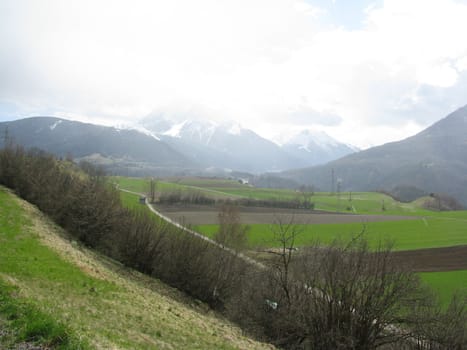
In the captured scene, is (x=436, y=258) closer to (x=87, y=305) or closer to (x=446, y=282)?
(x=446, y=282)

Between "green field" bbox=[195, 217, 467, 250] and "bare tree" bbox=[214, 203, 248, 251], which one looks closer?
"bare tree" bbox=[214, 203, 248, 251]

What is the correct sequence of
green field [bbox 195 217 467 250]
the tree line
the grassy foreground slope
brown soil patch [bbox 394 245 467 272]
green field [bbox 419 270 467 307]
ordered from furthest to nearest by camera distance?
green field [bbox 195 217 467 250]
brown soil patch [bbox 394 245 467 272]
green field [bbox 419 270 467 307]
the tree line
the grassy foreground slope

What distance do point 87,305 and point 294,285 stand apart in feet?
43.9

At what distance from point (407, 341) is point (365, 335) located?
11.5 ft

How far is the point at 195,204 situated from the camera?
402ft

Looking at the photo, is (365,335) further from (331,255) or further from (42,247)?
(42,247)

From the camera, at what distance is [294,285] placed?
76.1 feet

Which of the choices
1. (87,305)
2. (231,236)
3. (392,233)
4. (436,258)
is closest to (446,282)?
(436,258)

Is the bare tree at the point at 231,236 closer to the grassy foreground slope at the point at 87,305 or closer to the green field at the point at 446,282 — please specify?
the green field at the point at 446,282

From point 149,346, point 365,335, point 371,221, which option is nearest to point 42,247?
point 149,346

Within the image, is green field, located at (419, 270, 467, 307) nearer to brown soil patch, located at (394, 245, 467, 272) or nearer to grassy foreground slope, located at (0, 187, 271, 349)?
brown soil patch, located at (394, 245, 467, 272)

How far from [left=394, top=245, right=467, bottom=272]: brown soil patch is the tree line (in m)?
25.3

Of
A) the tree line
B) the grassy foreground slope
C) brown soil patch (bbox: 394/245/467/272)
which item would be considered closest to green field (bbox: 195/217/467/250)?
brown soil patch (bbox: 394/245/467/272)

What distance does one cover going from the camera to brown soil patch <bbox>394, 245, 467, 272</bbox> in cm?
4822
